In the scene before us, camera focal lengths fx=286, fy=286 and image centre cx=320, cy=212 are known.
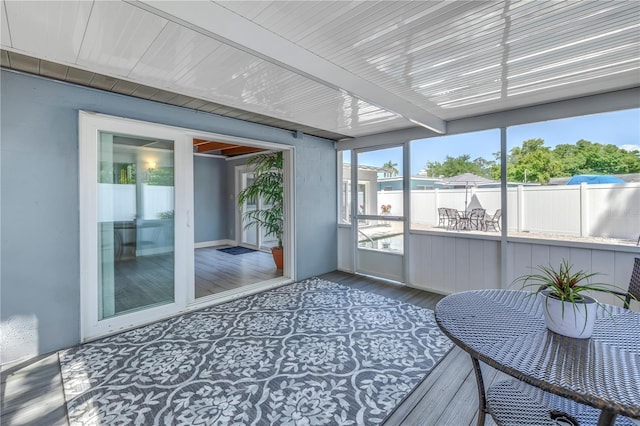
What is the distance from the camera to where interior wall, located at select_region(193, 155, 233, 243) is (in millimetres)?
7559

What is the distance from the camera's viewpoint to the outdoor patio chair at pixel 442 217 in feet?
13.7

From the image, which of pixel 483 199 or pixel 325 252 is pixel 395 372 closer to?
pixel 483 199

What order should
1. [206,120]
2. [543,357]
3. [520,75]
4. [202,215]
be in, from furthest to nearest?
[202,215]
[206,120]
[520,75]
[543,357]

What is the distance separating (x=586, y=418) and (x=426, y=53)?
2275 millimetres

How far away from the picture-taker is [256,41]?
5.98 feet

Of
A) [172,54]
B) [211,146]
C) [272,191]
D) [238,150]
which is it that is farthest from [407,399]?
[238,150]

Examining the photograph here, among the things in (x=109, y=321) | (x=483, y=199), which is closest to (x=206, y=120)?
(x=109, y=321)

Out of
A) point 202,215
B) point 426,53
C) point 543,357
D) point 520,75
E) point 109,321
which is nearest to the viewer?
point 543,357

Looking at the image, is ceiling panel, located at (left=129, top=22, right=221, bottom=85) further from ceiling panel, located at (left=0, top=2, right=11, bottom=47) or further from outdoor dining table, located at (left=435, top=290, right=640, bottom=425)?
outdoor dining table, located at (left=435, top=290, right=640, bottom=425)

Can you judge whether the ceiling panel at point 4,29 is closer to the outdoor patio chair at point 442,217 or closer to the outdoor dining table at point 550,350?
the outdoor dining table at point 550,350

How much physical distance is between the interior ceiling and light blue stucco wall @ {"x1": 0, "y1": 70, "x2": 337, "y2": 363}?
0.73 feet

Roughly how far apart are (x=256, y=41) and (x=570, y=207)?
3626mm

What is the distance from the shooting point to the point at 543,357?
1.10 meters

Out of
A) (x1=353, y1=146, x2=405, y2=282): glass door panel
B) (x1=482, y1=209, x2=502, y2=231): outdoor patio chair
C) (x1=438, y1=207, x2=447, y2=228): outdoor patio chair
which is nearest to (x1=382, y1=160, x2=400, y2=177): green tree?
(x1=353, y1=146, x2=405, y2=282): glass door panel
